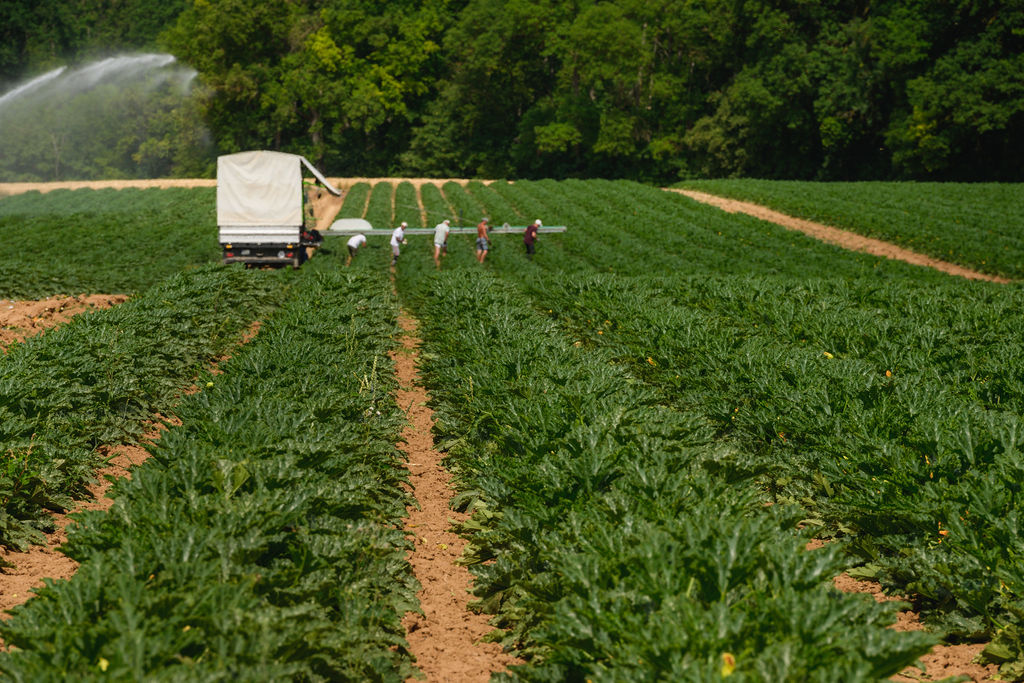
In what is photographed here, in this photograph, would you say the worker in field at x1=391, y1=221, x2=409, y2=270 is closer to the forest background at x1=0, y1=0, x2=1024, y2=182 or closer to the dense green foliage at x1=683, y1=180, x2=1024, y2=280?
the dense green foliage at x1=683, y1=180, x2=1024, y2=280

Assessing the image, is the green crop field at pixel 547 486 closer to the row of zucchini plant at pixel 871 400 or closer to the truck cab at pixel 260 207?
the row of zucchini plant at pixel 871 400

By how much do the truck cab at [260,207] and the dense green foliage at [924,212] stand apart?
72.7ft

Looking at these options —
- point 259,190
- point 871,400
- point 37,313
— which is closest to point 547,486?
point 871,400

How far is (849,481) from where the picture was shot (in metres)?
6.84

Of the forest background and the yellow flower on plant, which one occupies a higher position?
the forest background

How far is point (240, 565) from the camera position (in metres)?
4.54

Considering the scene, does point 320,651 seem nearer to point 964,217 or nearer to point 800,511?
point 800,511

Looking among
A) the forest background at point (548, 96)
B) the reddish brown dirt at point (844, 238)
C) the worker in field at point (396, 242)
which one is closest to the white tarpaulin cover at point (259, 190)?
the worker in field at point (396, 242)

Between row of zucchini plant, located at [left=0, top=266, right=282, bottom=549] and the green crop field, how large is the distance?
0.04m

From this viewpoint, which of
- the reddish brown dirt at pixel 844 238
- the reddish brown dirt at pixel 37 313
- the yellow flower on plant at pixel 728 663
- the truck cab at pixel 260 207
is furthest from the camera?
the reddish brown dirt at pixel 844 238

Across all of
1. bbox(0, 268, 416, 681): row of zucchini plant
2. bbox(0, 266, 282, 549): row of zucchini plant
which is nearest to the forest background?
bbox(0, 266, 282, 549): row of zucchini plant

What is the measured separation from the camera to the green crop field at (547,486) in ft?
12.9

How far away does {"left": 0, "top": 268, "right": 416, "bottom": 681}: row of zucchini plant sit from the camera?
150 inches

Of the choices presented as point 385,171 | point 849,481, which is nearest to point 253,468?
point 849,481
